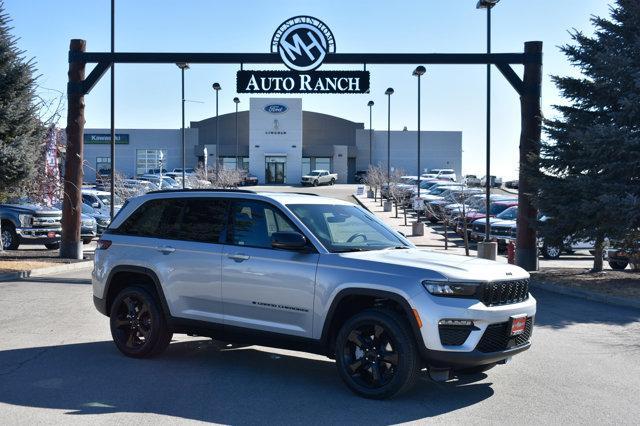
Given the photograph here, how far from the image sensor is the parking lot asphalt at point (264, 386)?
6.27 meters

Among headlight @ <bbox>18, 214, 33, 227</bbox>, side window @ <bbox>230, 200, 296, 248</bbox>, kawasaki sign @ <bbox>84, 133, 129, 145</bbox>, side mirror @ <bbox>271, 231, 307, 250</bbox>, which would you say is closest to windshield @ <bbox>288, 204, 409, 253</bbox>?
side window @ <bbox>230, 200, 296, 248</bbox>

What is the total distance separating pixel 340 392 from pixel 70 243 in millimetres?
15162

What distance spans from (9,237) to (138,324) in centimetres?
1588

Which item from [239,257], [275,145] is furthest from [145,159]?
[239,257]

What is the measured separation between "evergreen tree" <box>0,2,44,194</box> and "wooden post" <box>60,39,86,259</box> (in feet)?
5.26

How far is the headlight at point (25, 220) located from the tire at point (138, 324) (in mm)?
15166

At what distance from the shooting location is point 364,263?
6832 millimetres

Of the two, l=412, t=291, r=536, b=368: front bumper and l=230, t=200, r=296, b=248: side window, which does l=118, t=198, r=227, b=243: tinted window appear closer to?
l=230, t=200, r=296, b=248: side window

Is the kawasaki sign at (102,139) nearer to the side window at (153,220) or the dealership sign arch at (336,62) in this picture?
the dealership sign arch at (336,62)

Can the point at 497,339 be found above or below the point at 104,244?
below

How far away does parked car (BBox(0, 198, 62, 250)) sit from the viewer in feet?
A: 73.2

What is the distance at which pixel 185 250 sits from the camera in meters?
8.03

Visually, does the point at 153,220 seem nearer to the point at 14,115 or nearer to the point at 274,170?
the point at 14,115

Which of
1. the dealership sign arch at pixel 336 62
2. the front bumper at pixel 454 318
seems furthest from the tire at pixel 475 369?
the dealership sign arch at pixel 336 62
